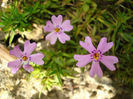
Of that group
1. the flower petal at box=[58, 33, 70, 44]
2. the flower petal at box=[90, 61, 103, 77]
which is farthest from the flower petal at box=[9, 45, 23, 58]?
the flower petal at box=[90, 61, 103, 77]

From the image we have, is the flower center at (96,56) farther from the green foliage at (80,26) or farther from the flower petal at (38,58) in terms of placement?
the flower petal at (38,58)

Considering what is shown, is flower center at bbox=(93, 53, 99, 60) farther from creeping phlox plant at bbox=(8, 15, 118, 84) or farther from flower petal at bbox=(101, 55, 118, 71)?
flower petal at bbox=(101, 55, 118, 71)

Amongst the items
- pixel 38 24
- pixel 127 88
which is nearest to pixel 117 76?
pixel 127 88

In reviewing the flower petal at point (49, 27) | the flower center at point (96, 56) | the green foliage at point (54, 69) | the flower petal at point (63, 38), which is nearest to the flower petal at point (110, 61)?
the flower center at point (96, 56)

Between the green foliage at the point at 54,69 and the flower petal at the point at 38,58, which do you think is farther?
the green foliage at the point at 54,69

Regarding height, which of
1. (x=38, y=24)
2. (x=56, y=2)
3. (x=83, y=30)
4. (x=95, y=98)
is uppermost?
(x=56, y=2)

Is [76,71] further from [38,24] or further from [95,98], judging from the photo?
[38,24]
